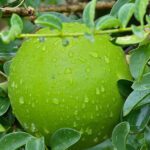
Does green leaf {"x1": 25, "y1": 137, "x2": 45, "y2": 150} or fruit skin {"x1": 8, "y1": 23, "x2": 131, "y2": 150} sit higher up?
fruit skin {"x1": 8, "y1": 23, "x2": 131, "y2": 150}

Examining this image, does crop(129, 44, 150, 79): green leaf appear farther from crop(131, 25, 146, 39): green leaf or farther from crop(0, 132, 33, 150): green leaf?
crop(0, 132, 33, 150): green leaf

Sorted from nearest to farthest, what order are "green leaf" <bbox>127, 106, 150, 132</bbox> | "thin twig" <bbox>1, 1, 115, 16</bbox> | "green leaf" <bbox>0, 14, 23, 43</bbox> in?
"green leaf" <bbox>0, 14, 23, 43</bbox> → "green leaf" <bbox>127, 106, 150, 132</bbox> → "thin twig" <bbox>1, 1, 115, 16</bbox>

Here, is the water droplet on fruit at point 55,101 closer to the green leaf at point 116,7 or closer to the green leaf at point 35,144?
the green leaf at point 35,144

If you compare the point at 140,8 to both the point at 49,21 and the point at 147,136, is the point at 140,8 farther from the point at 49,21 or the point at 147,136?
the point at 147,136

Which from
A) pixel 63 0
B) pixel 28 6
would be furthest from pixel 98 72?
pixel 63 0

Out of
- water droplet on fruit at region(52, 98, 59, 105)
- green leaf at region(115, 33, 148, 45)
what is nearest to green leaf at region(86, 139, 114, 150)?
water droplet on fruit at region(52, 98, 59, 105)

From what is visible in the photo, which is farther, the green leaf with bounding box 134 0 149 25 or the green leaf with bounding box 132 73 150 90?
the green leaf with bounding box 132 73 150 90

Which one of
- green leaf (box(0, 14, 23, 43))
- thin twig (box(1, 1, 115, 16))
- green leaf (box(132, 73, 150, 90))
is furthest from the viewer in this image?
thin twig (box(1, 1, 115, 16))
